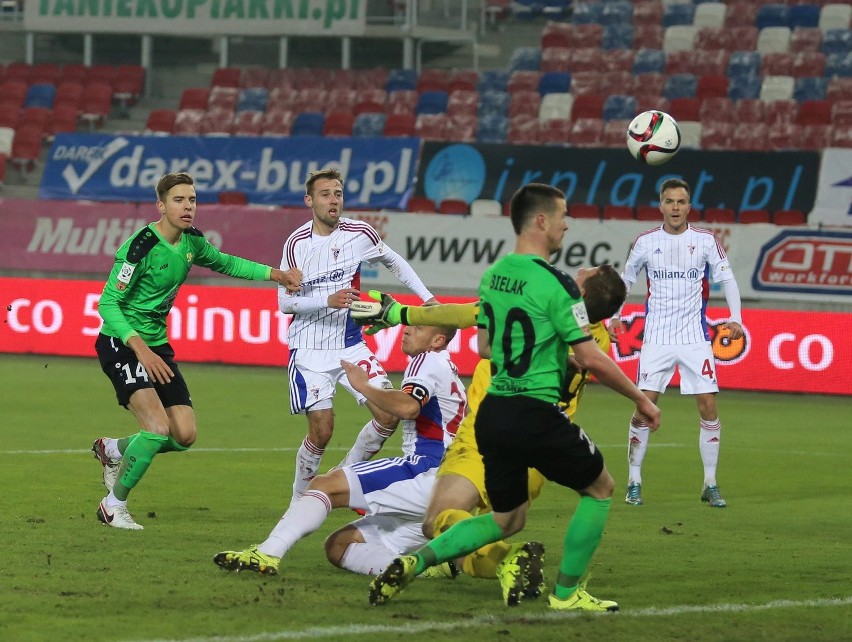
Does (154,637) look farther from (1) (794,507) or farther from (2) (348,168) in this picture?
(2) (348,168)

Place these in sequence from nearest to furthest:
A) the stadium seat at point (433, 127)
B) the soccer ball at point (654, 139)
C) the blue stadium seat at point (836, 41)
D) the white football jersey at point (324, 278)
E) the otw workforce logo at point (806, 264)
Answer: the white football jersey at point (324, 278), the soccer ball at point (654, 139), the otw workforce logo at point (806, 264), the blue stadium seat at point (836, 41), the stadium seat at point (433, 127)

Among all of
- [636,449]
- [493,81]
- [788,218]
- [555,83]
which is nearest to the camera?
[636,449]

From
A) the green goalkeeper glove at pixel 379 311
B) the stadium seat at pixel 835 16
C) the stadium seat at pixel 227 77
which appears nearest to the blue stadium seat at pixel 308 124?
the stadium seat at pixel 227 77

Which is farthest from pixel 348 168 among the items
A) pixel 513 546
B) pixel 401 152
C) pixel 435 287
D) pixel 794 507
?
pixel 513 546

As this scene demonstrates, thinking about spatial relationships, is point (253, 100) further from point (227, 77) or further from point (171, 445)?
point (171, 445)

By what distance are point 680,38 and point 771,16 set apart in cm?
166

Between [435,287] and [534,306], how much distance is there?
16.4 meters

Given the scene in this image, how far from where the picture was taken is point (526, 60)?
28.5 metres

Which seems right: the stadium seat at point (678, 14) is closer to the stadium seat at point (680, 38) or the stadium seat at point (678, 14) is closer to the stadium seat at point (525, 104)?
the stadium seat at point (680, 38)

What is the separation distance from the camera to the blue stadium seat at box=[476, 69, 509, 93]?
28.0 m

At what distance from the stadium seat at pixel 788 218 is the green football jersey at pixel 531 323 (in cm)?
1676

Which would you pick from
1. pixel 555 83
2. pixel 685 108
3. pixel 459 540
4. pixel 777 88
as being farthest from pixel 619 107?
pixel 459 540

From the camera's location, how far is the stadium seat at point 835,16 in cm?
2706

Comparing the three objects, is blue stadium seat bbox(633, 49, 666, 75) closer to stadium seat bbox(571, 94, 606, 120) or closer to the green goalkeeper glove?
stadium seat bbox(571, 94, 606, 120)
